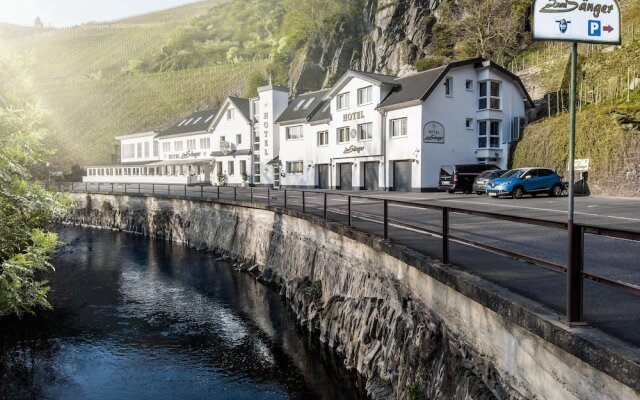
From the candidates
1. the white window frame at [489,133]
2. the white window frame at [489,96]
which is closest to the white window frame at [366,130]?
the white window frame at [489,133]

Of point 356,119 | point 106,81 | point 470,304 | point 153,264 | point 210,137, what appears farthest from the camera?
point 106,81

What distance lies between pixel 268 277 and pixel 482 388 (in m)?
14.1

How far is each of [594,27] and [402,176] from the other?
1180 inches

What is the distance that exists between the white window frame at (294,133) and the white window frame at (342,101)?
5.26 m

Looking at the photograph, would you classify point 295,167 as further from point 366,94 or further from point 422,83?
point 422,83

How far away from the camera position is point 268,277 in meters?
19.2

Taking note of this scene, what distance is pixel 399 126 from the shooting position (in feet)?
111

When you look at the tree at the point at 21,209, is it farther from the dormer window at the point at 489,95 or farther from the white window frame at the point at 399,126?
the dormer window at the point at 489,95

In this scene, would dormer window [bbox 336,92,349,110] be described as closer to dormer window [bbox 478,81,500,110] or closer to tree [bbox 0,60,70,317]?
dormer window [bbox 478,81,500,110]

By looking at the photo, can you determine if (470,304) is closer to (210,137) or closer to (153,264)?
(153,264)

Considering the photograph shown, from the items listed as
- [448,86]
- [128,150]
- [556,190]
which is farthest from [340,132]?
[128,150]

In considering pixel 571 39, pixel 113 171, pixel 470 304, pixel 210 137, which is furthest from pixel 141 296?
pixel 113 171

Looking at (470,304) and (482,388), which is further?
(470,304)

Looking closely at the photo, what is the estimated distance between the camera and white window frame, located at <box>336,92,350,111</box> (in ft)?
125
